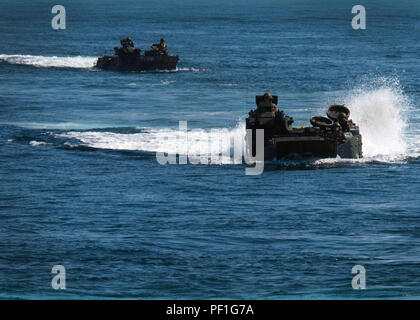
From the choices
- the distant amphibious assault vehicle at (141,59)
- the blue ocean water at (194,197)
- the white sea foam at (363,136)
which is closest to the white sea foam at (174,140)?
the white sea foam at (363,136)

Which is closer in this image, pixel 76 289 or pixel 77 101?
pixel 76 289

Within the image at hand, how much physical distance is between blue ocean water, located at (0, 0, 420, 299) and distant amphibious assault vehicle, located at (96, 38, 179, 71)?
6.53 m

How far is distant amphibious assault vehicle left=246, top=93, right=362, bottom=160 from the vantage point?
54.7 m

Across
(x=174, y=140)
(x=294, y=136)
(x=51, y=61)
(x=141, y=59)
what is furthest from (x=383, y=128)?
(x=51, y=61)

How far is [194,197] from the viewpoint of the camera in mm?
48219

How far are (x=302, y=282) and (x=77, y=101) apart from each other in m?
54.3

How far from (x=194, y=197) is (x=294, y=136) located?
9447mm

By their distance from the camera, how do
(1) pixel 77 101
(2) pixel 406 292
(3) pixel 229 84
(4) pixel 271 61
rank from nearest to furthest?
(2) pixel 406 292 → (1) pixel 77 101 → (3) pixel 229 84 → (4) pixel 271 61

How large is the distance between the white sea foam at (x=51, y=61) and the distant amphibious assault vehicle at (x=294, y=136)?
62.5m

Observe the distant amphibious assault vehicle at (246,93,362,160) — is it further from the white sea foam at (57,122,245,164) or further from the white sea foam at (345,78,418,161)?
the white sea foam at (345,78,418,161)

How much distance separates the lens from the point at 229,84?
9625cm
